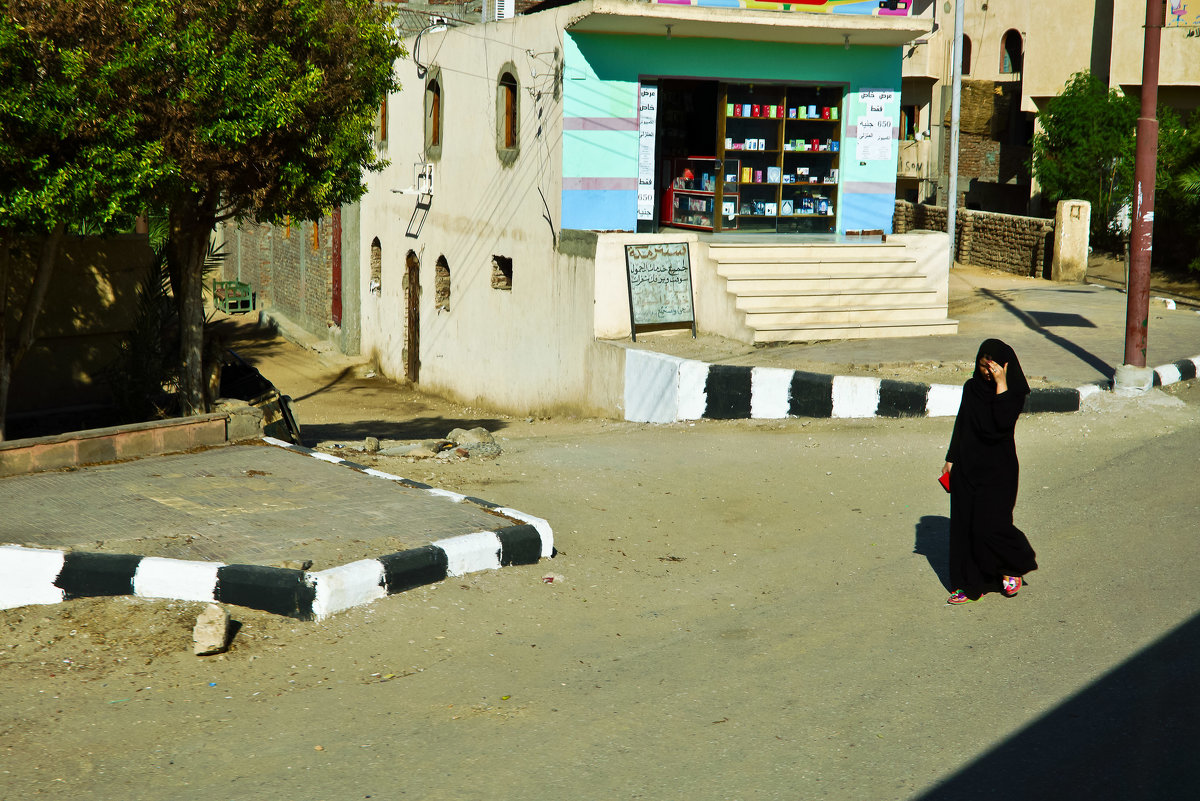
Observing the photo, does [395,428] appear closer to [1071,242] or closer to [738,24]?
[738,24]

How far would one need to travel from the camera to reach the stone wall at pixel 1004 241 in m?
22.1

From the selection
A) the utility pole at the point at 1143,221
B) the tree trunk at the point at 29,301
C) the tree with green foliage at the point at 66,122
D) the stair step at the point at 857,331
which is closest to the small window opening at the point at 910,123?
the stair step at the point at 857,331

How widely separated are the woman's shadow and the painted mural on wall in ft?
33.2

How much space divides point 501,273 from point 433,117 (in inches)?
168

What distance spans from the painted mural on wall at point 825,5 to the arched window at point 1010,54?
17058 millimetres

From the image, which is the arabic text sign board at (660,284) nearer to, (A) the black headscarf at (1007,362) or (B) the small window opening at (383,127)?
(A) the black headscarf at (1007,362)

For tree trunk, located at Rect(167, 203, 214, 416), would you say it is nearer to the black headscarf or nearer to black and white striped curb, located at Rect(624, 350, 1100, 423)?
black and white striped curb, located at Rect(624, 350, 1100, 423)

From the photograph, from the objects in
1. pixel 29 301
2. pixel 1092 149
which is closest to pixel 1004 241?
pixel 1092 149

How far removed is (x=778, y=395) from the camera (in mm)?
11469

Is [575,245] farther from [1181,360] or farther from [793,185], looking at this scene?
[1181,360]

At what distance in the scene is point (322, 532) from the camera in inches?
257

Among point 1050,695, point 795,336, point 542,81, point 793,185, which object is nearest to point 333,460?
point 1050,695

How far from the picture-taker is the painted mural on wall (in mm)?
15931

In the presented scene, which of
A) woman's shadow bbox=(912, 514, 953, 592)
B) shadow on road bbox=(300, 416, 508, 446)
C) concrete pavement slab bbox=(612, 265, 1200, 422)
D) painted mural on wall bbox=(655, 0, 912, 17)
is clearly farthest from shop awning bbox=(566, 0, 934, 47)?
woman's shadow bbox=(912, 514, 953, 592)
